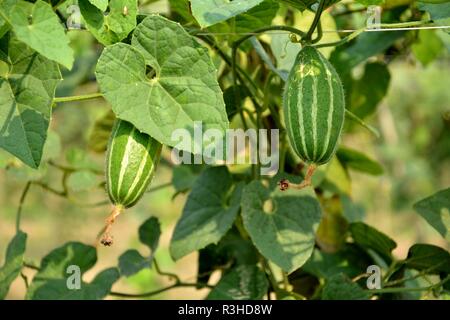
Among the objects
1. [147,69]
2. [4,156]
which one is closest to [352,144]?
[4,156]

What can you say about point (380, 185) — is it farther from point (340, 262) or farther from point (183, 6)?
point (183, 6)

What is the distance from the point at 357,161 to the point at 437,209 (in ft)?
1.10

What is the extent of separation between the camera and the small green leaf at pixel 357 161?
1.22 m

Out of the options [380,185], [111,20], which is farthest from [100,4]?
[380,185]

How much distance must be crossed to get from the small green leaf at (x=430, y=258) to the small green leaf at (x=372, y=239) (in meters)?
0.04

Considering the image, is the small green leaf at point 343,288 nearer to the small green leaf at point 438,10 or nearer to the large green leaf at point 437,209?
the large green leaf at point 437,209

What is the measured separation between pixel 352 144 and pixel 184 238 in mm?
3190

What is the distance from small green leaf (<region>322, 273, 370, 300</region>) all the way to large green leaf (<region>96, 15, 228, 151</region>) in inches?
12.5

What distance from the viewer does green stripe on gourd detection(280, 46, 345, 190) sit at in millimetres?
672

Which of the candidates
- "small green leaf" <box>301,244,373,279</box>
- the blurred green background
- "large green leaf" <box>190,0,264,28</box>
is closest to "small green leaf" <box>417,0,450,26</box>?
"large green leaf" <box>190,0,264,28</box>

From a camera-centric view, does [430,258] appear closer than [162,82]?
No

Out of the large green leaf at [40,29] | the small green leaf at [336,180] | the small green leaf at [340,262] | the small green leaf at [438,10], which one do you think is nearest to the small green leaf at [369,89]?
the small green leaf at [336,180]

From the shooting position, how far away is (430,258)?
967 millimetres
